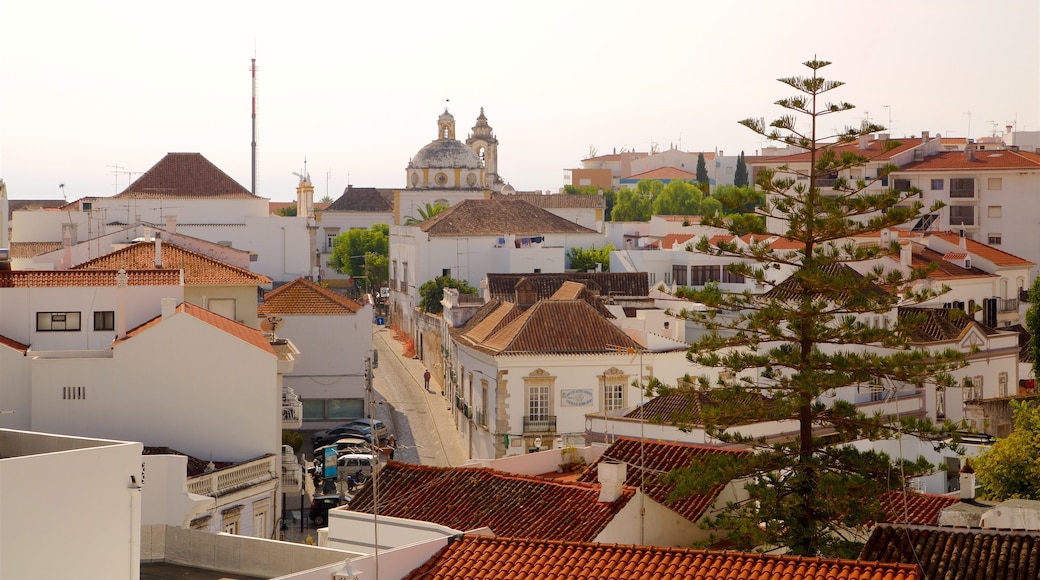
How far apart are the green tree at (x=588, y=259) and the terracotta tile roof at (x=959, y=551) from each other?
156ft

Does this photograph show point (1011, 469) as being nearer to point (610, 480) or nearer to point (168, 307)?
point (610, 480)

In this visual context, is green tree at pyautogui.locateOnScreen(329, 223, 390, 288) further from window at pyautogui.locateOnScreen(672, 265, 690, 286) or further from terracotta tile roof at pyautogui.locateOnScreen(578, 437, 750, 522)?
terracotta tile roof at pyautogui.locateOnScreen(578, 437, 750, 522)

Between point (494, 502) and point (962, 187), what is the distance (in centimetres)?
4551

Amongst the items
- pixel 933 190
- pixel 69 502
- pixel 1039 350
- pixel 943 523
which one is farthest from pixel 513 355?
pixel 933 190

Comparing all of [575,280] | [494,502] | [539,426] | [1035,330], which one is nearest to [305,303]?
[575,280]

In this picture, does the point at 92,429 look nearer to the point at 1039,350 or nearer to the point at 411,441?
the point at 411,441

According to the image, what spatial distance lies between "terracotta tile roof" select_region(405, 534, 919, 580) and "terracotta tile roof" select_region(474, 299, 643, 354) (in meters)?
20.4

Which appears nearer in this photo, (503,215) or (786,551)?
(786,551)

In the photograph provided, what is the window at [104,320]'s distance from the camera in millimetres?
27844

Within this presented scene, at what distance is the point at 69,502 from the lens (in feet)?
40.7

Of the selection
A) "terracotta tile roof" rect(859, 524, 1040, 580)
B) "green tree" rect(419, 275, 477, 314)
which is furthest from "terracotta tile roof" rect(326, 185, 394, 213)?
"terracotta tile roof" rect(859, 524, 1040, 580)

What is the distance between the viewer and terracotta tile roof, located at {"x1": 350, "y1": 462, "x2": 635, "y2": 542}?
17.9m

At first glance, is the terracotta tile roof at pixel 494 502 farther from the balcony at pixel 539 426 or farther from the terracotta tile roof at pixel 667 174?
the terracotta tile roof at pixel 667 174

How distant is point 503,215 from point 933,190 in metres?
18.0
